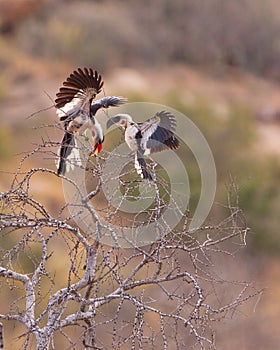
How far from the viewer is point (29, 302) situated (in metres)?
4.23

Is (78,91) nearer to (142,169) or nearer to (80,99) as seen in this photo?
(80,99)

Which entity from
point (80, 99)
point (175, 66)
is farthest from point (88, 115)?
point (175, 66)

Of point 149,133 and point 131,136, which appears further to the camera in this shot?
point 149,133

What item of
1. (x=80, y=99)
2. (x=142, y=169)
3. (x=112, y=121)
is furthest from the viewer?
(x=112, y=121)

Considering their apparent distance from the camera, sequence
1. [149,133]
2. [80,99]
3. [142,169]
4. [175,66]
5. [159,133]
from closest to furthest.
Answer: [142,169], [80,99], [149,133], [159,133], [175,66]

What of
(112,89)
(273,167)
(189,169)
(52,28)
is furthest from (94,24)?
(189,169)

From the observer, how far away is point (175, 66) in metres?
33.7

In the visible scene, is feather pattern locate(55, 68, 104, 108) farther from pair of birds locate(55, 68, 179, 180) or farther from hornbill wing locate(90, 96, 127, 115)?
hornbill wing locate(90, 96, 127, 115)

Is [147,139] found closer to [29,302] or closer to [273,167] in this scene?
[29,302]

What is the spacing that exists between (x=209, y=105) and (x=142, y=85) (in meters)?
4.93

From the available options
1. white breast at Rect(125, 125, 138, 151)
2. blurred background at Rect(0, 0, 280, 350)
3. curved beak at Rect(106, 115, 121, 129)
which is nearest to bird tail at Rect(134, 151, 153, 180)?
white breast at Rect(125, 125, 138, 151)

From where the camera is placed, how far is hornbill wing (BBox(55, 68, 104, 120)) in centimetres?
504

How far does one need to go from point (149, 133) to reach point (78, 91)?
0.54 metres

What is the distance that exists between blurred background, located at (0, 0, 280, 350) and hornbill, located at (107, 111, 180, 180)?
15088 mm
